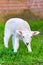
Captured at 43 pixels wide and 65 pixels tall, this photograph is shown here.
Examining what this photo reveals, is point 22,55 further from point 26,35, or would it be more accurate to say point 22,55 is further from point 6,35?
point 6,35

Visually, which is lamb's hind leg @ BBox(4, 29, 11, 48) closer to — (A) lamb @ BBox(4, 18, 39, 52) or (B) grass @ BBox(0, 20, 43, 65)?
(A) lamb @ BBox(4, 18, 39, 52)

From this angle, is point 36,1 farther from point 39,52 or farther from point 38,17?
point 39,52

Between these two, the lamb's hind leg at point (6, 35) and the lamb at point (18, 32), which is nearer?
the lamb at point (18, 32)

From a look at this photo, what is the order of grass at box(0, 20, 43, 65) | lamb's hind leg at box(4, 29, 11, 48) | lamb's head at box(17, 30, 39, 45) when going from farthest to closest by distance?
lamb's hind leg at box(4, 29, 11, 48) → lamb's head at box(17, 30, 39, 45) → grass at box(0, 20, 43, 65)

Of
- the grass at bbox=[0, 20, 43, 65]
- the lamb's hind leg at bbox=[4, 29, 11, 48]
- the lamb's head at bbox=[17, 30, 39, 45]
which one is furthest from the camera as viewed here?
the lamb's hind leg at bbox=[4, 29, 11, 48]

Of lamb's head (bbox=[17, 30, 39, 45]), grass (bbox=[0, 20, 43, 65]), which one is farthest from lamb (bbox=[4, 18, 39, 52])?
grass (bbox=[0, 20, 43, 65])

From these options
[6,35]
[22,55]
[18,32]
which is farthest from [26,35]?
[6,35]

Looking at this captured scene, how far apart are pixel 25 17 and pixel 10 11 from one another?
2.10 feet

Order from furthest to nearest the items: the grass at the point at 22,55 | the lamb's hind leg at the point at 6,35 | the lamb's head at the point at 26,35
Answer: the lamb's hind leg at the point at 6,35 < the lamb's head at the point at 26,35 < the grass at the point at 22,55

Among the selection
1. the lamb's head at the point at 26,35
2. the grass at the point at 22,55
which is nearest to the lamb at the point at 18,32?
the lamb's head at the point at 26,35

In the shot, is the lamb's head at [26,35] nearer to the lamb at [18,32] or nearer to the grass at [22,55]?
the lamb at [18,32]

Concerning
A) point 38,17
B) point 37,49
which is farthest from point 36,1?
point 37,49

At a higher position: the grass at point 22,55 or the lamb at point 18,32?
the lamb at point 18,32

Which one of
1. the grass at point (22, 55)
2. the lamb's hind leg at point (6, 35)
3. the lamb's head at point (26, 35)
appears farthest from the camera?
the lamb's hind leg at point (6, 35)
